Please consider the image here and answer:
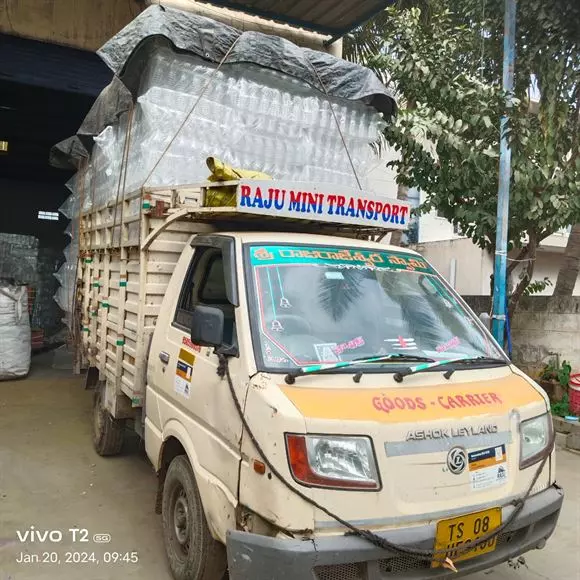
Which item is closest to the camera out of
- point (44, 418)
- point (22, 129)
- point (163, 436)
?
point (163, 436)

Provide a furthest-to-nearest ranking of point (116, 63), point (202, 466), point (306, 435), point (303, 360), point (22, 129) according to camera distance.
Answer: point (22, 129)
point (116, 63)
point (202, 466)
point (303, 360)
point (306, 435)

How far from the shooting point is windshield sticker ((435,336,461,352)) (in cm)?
306

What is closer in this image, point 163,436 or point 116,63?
point 163,436

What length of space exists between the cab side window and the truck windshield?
39cm

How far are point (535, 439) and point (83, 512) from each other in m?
3.28

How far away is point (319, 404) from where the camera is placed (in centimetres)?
234

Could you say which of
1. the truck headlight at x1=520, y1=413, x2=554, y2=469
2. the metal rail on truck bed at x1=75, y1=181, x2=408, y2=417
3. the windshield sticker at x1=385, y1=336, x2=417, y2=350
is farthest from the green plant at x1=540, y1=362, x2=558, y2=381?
the windshield sticker at x1=385, y1=336, x2=417, y2=350

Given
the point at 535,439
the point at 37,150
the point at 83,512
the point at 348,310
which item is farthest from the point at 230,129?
the point at 37,150

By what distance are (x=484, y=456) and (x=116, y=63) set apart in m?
4.05

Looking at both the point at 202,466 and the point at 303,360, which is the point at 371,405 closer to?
the point at 303,360

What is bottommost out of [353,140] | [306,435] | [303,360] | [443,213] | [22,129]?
[306,435]

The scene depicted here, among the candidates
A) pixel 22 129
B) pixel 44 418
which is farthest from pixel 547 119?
pixel 22 129

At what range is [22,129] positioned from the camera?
41.9 ft

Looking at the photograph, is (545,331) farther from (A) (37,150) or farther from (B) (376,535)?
(A) (37,150)
